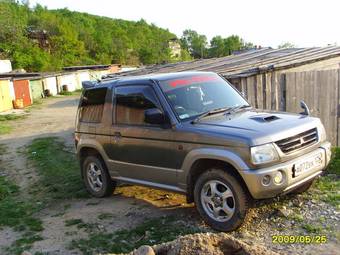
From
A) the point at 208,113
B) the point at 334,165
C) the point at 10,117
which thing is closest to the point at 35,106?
the point at 10,117

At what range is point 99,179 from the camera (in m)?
7.15

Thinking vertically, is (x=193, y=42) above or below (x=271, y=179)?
above

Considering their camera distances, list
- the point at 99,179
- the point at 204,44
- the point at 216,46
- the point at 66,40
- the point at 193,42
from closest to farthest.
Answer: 1. the point at 99,179
2. the point at 66,40
3. the point at 216,46
4. the point at 204,44
5. the point at 193,42

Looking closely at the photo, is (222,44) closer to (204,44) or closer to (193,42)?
(204,44)

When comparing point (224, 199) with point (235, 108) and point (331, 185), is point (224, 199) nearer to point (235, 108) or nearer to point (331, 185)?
point (235, 108)

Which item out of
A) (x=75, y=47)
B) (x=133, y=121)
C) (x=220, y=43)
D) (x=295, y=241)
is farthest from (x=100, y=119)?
(x=220, y=43)

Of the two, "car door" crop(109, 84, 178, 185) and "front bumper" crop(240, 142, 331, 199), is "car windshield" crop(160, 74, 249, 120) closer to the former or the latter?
"car door" crop(109, 84, 178, 185)

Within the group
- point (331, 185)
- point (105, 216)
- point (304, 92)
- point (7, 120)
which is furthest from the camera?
point (7, 120)

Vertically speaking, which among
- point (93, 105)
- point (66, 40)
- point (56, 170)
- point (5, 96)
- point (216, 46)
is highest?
point (66, 40)

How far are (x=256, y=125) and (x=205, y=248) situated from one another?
6.37ft

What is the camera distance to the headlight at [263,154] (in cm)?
463

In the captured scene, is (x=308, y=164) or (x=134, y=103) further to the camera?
(x=134, y=103)

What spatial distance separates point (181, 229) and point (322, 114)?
578 cm

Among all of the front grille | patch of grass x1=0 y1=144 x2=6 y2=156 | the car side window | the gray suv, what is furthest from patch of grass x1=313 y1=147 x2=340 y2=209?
patch of grass x1=0 y1=144 x2=6 y2=156
